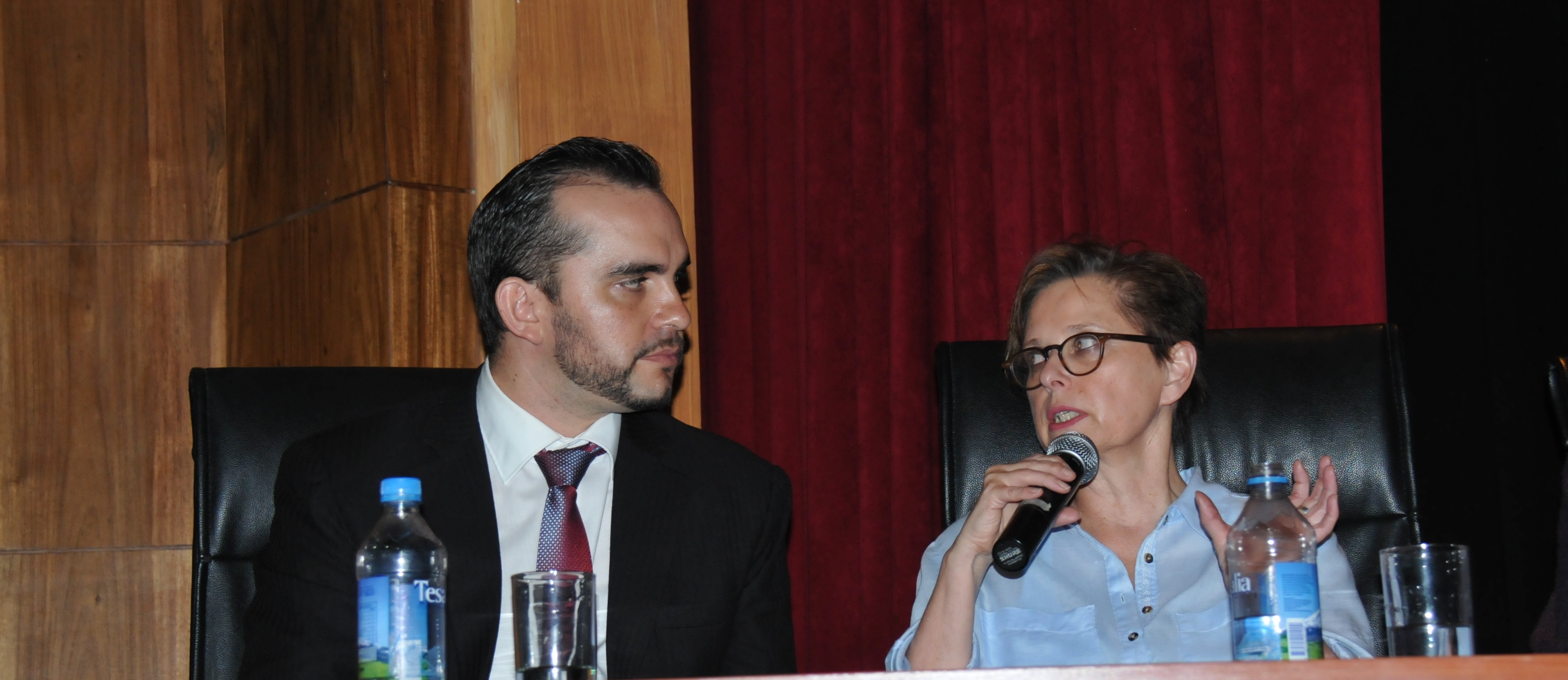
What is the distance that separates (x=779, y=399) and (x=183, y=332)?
1.43 m

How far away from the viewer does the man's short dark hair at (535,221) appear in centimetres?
202

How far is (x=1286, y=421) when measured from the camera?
2.01m

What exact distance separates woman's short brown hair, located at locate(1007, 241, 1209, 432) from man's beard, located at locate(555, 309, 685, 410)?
59cm

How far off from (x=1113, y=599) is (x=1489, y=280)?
1.24 m

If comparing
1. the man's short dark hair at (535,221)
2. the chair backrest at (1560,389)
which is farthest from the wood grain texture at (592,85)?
the chair backrest at (1560,389)

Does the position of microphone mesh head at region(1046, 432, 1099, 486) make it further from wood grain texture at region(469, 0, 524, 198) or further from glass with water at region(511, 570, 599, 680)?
wood grain texture at region(469, 0, 524, 198)

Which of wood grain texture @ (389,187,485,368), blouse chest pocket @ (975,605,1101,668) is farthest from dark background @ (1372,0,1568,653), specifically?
wood grain texture @ (389,187,485,368)

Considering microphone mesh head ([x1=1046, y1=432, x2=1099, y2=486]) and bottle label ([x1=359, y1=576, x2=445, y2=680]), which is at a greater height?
microphone mesh head ([x1=1046, y1=432, x2=1099, y2=486])

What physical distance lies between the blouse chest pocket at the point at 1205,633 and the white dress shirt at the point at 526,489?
808 millimetres

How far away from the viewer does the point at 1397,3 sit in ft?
8.80

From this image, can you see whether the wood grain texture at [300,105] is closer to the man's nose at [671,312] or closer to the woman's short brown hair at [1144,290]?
the man's nose at [671,312]

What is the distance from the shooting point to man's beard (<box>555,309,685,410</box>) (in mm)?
1974

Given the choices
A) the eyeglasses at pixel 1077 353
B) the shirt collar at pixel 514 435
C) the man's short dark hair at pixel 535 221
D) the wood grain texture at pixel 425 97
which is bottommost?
the shirt collar at pixel 514 435

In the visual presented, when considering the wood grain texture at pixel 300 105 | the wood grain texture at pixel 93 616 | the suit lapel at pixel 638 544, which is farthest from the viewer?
the wood grain texture at pixel 93 616
